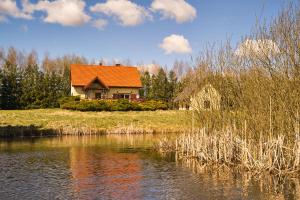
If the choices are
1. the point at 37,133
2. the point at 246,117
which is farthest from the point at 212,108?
the point at 37,133

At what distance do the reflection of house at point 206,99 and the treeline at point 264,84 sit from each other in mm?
271

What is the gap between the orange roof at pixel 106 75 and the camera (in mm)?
54219

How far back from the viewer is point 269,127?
1578cm

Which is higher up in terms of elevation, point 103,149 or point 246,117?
point 246,117

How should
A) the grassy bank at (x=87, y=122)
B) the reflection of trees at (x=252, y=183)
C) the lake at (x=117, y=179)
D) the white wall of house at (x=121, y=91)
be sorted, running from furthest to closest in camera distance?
the white wall of house at (x=121, y=91)
the grassy bank at (x=87, y=122)
the lake at (x=117, y=179)
the reflection of trees at (x=252, y=183)

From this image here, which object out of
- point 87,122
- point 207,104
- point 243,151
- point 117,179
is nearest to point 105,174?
point 117,179

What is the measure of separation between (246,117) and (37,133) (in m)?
21.3

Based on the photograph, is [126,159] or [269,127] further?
[126,159]

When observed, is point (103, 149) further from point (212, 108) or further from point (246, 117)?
point (246, 117)

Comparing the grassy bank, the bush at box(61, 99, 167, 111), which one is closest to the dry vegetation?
the grassy bank

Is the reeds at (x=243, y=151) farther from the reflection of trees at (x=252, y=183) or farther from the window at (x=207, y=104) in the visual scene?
the window at (x=207, y=104)

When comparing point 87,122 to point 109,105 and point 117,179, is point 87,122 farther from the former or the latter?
point 117,179

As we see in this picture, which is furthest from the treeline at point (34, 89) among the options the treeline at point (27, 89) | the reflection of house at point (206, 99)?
the reflection of house at point (206, 99)

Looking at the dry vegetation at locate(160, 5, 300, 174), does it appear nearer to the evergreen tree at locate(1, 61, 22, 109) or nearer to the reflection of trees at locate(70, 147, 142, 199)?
the reflection of trees at locate(70, 147, 142, 199)
